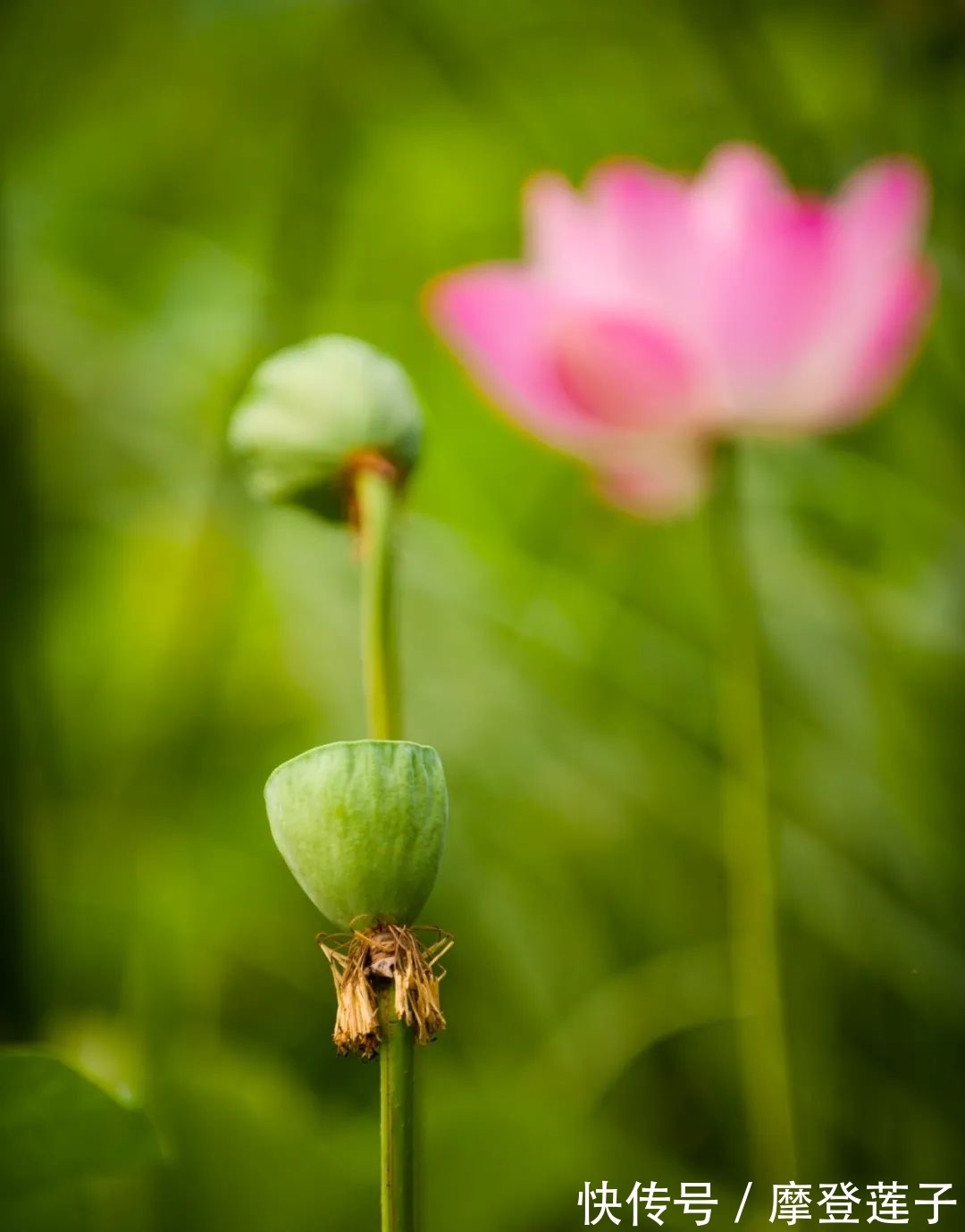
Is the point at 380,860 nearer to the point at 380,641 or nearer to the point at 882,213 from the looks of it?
the point at 380,641

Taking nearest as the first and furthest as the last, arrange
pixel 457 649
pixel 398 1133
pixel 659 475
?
1. pixel 398 1133
2. pixel 659 475
3. pixel 457 649

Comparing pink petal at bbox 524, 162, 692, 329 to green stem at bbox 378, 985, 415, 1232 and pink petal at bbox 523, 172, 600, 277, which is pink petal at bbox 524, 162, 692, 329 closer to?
pink petal at bbox 523, 172, 600, 277

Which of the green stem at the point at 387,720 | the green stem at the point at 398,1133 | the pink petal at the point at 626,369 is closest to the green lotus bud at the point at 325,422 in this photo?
the green stem at the point at 387,720

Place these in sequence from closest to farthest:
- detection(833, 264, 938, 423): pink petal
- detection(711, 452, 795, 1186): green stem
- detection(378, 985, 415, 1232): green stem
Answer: detection(378, 985, 415, 1232): green stem
detection(711, 452, 795, 1186): green stem
detection(833, 264, 938, 423): pink petal

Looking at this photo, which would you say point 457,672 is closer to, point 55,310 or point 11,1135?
point 55,310

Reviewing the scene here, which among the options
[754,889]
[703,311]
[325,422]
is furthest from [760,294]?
[325,422]

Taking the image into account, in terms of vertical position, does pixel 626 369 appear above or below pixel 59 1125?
above

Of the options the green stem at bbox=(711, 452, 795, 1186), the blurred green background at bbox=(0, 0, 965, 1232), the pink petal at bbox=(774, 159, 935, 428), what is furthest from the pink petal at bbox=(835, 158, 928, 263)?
the blurred green background at bbox=(0, 0, 965, 1232)
